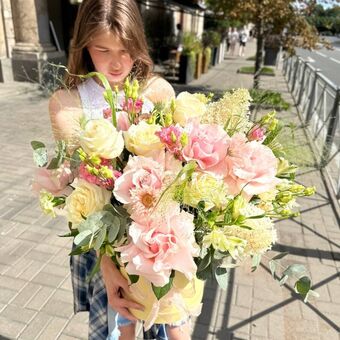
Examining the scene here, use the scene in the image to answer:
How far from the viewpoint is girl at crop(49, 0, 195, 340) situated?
1.37 m

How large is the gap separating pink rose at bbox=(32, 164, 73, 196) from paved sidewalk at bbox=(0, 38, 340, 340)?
0.30 metres

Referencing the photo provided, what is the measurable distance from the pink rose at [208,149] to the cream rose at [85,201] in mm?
275

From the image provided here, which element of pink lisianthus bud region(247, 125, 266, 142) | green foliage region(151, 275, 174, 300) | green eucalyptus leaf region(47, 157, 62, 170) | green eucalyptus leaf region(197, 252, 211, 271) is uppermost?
pink lisianthus bud region(247, 125, 266, 142)

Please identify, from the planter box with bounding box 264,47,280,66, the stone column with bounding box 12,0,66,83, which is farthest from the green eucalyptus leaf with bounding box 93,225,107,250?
the planter box with bounding box 264,47,280,66

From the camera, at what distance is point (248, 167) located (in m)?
1.02

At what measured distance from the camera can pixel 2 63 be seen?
9.50 m

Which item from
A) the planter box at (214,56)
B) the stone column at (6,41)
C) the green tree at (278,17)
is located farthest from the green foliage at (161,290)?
the planter box at (214,56)

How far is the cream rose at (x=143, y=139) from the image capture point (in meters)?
1.03

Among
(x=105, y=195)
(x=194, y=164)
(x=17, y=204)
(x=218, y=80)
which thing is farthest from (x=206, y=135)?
(x=218, y=80)

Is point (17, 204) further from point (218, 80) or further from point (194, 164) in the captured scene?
point (218, 80)

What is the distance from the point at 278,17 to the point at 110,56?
26.9ft

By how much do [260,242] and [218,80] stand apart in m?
14.0

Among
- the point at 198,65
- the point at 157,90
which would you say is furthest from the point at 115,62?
the point at 198,65

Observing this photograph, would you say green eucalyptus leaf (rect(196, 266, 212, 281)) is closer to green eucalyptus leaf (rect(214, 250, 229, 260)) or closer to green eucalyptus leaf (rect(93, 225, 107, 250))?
green eucalyptus leaf (rect(214, 250, 229, 260))
